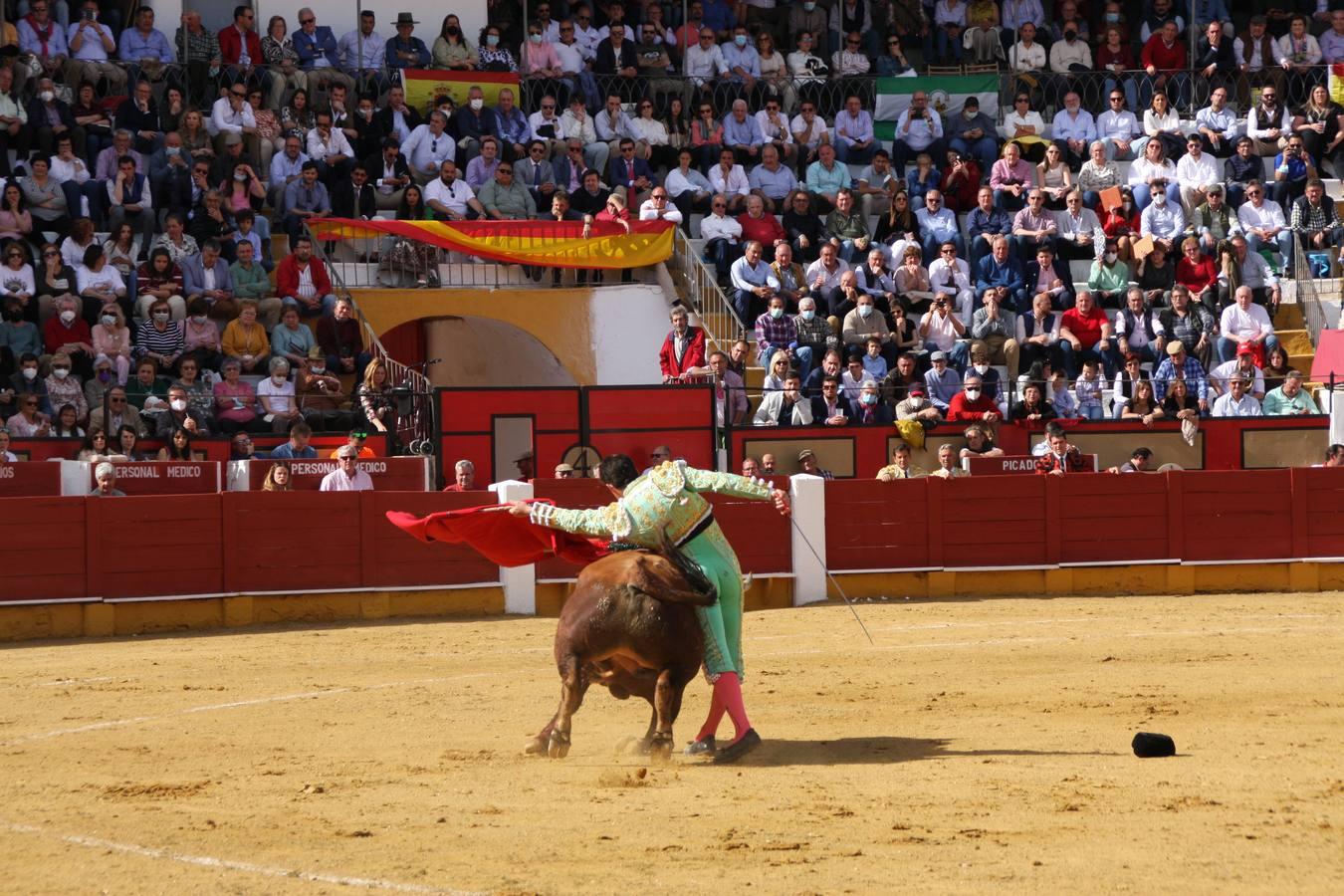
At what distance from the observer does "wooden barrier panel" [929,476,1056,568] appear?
13.9 metres

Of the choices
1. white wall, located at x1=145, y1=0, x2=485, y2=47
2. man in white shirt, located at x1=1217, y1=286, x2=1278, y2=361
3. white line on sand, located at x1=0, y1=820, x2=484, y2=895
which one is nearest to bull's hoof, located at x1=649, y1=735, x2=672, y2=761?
white line on sand, located at x1=0, y1=820, x2=484, y2=895

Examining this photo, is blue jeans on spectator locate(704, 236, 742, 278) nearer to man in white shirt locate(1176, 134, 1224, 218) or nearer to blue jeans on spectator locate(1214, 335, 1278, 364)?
blue jeans on spectator locate(1214, 335, 1278, 364)

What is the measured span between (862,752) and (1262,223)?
40.9 feet

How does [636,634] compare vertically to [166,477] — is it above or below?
below

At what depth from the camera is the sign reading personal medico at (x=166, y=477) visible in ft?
43.5

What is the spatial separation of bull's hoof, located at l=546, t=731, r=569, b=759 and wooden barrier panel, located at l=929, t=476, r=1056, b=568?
22.8 ft

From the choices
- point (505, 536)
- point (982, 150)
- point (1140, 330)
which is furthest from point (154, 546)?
point (982, 150)

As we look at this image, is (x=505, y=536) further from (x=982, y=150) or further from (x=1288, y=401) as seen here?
(x=982, y=150)

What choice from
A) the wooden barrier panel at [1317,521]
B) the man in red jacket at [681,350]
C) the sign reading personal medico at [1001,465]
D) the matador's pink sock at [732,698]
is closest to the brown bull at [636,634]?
the matador's pink sock at [732,698]

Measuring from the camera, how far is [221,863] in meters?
5.66

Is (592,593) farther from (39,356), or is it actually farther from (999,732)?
(39,356)

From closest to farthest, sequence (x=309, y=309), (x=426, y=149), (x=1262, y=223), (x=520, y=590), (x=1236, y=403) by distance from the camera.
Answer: (x=520, y=590), (x=1236, y=403), (x=309, y=309), (x=426, y=149), (x=1262, y=223)

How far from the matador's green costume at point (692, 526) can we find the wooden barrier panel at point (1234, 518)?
24.7 feet

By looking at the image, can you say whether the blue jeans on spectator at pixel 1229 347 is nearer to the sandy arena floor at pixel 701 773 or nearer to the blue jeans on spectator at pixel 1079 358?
the blue jeans on spectator at pixel 1079 358
